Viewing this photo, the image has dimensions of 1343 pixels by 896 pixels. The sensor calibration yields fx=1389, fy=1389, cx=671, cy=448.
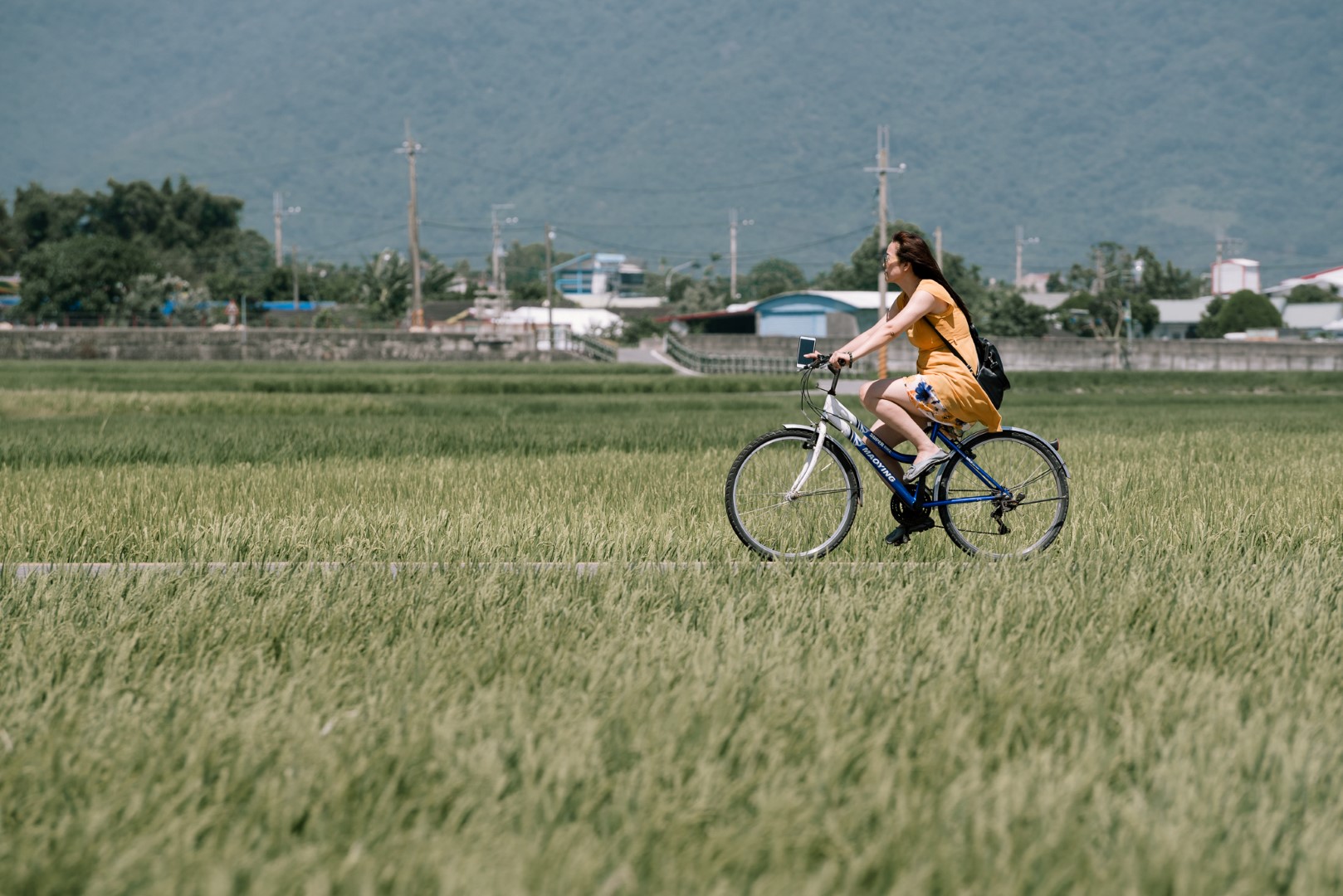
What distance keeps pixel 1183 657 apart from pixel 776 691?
5.39 feet

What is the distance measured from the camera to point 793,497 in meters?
7.36

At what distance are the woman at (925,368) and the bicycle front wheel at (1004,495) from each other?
0.49 ft

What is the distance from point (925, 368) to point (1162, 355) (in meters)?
57.4

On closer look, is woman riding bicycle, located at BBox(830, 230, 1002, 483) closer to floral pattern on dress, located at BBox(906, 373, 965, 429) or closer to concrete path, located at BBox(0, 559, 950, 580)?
floral pattern on dress, located at BBox(906, 373, 965, 429)

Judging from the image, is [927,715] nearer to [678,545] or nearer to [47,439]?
[678,545]

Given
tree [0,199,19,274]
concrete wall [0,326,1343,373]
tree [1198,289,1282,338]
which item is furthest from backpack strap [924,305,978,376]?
tree [0,199,19,274]

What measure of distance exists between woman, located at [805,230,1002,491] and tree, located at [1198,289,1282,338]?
96.9m

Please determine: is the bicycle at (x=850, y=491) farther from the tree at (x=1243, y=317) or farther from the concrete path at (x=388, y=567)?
the tree at (x=1243, y=317)

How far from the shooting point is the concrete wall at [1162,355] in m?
59.5

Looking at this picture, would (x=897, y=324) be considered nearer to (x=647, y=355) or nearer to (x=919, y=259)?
(x=919, y=259)

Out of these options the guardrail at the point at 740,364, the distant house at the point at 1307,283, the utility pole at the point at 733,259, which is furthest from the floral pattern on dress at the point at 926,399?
the utility pole at the point at 733,259

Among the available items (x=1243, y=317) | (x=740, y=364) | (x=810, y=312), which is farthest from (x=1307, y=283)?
(x=740, y=364)

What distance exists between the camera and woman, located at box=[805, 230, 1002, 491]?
731cm

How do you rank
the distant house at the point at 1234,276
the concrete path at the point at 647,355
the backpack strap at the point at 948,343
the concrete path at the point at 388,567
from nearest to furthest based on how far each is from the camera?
1. the concrete path at the point at 388,567
2. the backpack strap at the point at 948,343
3. the concrete path at the point at 647,355
4. the distant house at the point at 1234,276
